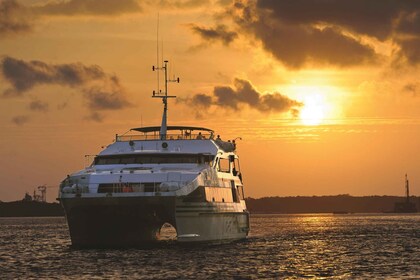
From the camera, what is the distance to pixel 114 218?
2247 inches

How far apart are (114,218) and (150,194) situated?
12.8 ft

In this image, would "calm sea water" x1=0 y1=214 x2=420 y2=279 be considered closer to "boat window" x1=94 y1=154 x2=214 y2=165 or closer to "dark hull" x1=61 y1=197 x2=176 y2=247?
"dark hull" x1=61 y1=197 x2=176 y2=247

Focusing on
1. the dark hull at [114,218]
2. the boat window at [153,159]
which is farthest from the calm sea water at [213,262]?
the boat window at [153,159]

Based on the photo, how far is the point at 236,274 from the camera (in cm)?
4600

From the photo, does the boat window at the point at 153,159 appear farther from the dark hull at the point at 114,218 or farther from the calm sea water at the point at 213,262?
the calm sea water at the point at 213,262

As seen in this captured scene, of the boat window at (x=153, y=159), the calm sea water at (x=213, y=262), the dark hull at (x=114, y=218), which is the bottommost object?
the calm sea water at (x=213, y=262)

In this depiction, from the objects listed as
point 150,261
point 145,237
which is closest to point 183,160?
point 145,237

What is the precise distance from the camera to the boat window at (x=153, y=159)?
2405 inches

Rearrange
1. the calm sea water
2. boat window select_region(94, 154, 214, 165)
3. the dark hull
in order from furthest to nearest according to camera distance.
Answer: boat window select_region(94, 154, 214, 165)
the dark hull
the calm sea water

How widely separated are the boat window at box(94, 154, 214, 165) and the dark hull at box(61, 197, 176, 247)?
392cm

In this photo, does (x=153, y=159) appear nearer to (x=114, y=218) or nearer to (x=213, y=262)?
(x=114, y=218)

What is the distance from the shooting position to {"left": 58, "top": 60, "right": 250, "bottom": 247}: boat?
55.1m

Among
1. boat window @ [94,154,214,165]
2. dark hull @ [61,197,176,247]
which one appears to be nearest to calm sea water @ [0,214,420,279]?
dark hull @ [61,197,176,247]

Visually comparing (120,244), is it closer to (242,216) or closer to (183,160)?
(183,160)
